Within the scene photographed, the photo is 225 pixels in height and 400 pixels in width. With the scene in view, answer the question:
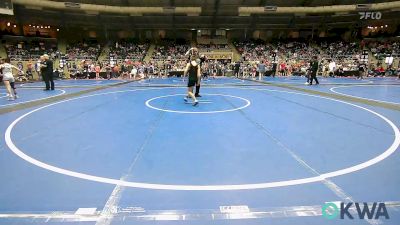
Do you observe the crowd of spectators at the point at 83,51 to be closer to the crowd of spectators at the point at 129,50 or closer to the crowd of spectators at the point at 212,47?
the crowd of spectators at the point at 129,50

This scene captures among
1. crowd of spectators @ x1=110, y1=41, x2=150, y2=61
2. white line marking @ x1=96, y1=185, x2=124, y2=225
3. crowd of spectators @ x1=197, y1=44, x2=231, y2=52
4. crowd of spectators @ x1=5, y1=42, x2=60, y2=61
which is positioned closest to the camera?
white line marking @ x1=96, y1=185, x2=124, y2=225

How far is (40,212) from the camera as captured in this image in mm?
3289

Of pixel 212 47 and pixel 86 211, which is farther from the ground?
pixel 212 47

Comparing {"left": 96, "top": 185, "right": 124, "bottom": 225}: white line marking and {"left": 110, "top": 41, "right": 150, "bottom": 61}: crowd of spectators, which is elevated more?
{"left": 110, "top": 41, "right": 150, "bottom": 61}: crowd of spectators

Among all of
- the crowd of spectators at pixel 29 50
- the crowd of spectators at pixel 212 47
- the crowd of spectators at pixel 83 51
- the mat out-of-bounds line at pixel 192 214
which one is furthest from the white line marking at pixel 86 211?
the crowd of spectators at pixel 212 47

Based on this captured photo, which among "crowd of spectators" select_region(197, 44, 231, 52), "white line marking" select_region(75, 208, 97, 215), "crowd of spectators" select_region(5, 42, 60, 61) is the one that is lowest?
"white line marking" select_region(75, 208, 97, 215)

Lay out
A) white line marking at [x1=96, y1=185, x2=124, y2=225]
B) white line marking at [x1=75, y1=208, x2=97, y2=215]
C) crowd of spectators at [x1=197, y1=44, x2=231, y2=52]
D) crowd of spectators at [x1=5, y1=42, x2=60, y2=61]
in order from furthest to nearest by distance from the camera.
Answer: crowd of spectators at [x1=197, y1=44, x2=231, y2=52] → crowd of spectators at [x1=5, y1=42, x2=60, y2=61] → white line marking at [x1=75, y1=208, x2=97, y2=215] → white line marking at [x1=96, y1=185, x2=124, y2=225]

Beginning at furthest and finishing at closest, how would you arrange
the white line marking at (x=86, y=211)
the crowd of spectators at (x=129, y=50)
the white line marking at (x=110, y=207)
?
1. the crowd of spectators at (x=129, y=50)
2. the white line marking at (x=86, y=211)
3. the white line marking at (x=110, y=207)

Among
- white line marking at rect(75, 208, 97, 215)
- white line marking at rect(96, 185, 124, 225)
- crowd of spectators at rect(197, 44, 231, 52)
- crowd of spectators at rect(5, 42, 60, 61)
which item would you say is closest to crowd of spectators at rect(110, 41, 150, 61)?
crowd of spectators at rect(5, 42, 60, 61)

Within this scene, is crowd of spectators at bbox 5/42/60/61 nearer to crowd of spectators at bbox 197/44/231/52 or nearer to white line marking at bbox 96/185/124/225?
crowd of spectators at bbox 197/44/231/52

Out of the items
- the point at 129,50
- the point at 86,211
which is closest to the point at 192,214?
the point at 86,211

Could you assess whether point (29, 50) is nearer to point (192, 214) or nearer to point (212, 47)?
point (212, 47)

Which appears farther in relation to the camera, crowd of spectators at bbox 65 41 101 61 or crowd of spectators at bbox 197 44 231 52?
crowd of spectators at bbox 197 44 231 52

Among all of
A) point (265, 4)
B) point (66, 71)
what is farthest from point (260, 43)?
point (66, 71)
